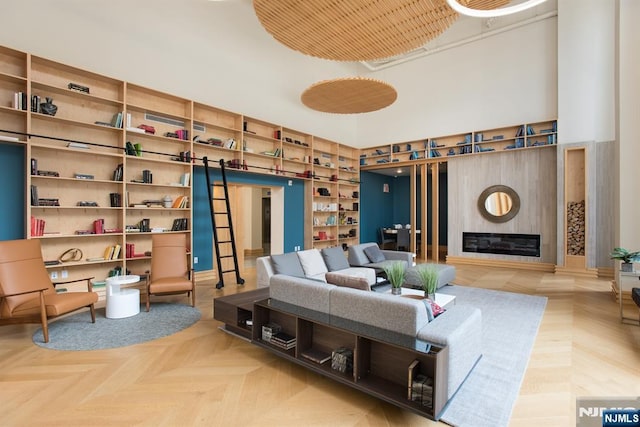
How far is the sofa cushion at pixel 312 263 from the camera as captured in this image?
4.94 m

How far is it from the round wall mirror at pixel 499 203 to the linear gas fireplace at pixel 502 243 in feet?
1.53

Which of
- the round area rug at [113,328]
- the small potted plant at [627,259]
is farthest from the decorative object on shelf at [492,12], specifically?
the round area rug at [113,328]

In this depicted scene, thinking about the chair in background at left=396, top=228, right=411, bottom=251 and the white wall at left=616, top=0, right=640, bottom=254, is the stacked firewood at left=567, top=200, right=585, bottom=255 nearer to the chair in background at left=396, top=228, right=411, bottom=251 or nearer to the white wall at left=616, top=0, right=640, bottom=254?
the white wall at left=616, top=0, right=640, bottom=254

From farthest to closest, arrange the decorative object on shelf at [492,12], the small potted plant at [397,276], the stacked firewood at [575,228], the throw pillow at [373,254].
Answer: the stacked firewood at [575,228] < the throw pillow at [373,254] < the small potted plant at [397,276] < the decorative object on shelf at [492,12]

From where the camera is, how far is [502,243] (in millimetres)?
8188

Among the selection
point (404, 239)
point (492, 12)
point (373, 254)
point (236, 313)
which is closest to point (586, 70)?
point (492, 12)

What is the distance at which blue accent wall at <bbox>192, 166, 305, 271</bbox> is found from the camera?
651cm

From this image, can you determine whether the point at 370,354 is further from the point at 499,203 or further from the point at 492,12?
the point at 499,203

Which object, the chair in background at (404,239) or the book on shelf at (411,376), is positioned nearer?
the book on shelf at (411,376)

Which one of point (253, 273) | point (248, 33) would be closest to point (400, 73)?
point (248, 33)

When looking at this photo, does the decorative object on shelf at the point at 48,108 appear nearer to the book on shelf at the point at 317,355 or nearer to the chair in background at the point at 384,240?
the book on shelf at the point at 317,355

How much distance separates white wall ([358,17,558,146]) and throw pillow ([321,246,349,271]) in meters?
5.38

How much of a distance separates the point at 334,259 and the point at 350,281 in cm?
250

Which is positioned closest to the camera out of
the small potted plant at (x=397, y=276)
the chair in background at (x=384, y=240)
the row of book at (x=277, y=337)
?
the row of book at (x=277, y=337)
